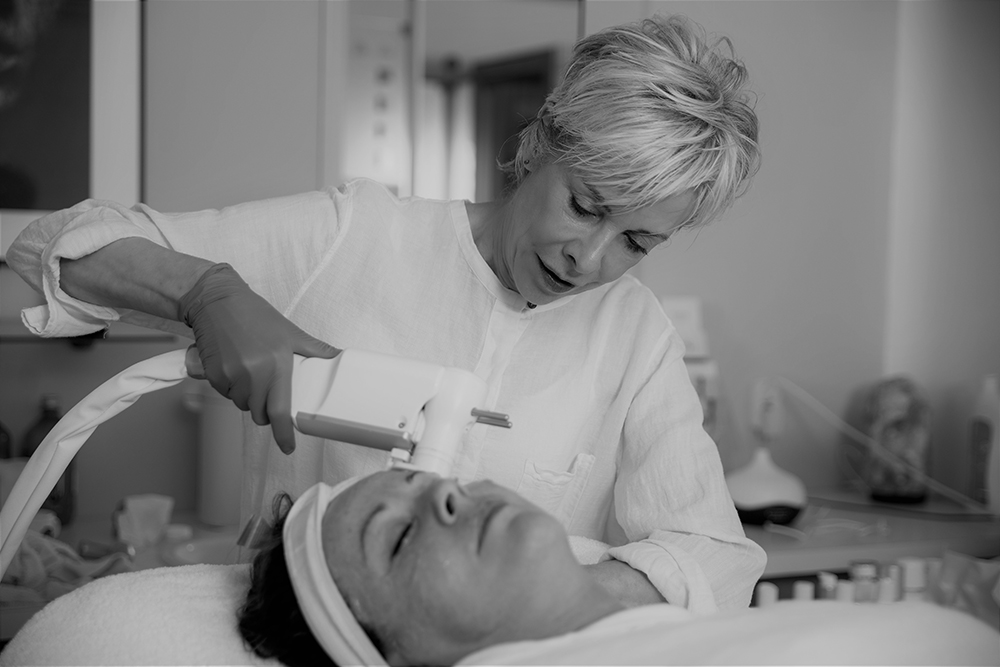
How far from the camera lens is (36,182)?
7.16ft

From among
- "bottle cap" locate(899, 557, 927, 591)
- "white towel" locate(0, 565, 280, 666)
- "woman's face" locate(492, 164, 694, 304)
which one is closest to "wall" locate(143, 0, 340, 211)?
"woman's face" locate(492, 164, 694, 304)

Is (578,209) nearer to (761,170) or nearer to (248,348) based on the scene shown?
(248,348)

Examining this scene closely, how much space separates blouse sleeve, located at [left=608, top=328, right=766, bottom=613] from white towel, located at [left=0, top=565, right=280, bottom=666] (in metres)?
0.52

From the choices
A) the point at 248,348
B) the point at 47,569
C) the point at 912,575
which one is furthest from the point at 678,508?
the point at 47,569

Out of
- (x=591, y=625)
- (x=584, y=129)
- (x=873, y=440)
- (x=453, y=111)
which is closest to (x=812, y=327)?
(x=873, y=440)

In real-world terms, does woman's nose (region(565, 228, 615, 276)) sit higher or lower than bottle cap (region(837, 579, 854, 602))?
higher

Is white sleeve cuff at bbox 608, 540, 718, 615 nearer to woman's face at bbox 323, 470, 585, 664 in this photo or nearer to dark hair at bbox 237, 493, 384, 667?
woman's face at bbox 323, 470, 585, 664

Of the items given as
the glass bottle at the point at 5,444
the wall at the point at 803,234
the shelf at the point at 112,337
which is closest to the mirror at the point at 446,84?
the wall at the point at 803,234

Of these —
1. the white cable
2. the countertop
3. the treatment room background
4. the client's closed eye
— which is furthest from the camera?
the white cable

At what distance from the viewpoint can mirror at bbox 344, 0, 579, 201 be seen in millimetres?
2494

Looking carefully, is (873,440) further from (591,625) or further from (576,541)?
(591,625)

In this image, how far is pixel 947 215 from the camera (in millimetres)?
2801

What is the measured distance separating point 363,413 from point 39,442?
1.41 meters

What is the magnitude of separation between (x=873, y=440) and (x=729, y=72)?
5.47 ft
